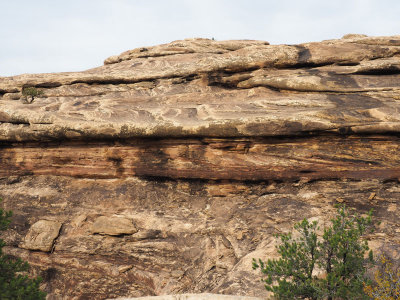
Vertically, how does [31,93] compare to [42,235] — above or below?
above

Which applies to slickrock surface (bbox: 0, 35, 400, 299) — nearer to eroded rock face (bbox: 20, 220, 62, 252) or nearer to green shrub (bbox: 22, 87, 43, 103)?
eroded rock face (bbox: 20, 220, 62, 252)

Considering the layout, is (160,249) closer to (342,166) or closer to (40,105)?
(342,166)

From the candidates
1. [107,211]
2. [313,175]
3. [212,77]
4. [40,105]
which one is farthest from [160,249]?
[40,105]

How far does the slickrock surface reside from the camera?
18.7 meters

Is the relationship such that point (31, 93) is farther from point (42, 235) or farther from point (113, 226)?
point (113, 226)

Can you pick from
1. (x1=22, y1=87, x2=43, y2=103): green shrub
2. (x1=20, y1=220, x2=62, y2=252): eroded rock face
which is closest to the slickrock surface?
(x1=20, y1=220, x2=62, y2=252): eroded rock face

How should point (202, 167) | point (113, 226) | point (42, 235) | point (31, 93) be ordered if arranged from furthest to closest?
point (31, 93)
point (202, 167)
point (42, 235)
point (113, 226)

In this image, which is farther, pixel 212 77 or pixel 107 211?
pixel 212 77

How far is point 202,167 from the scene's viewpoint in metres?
22.2

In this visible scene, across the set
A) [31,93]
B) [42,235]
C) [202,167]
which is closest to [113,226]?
[42,235]

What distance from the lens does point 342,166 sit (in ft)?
64.2

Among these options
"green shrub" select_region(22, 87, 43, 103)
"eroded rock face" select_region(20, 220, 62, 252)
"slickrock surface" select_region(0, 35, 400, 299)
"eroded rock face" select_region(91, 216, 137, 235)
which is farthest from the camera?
"green shrub" select_region(22, 87, 43, 103)

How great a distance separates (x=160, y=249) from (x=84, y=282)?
18.4 feet

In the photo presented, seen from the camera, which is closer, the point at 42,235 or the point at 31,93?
the point at 42,235
